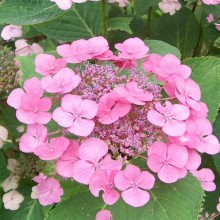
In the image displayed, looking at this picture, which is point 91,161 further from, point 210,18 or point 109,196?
point 210,18

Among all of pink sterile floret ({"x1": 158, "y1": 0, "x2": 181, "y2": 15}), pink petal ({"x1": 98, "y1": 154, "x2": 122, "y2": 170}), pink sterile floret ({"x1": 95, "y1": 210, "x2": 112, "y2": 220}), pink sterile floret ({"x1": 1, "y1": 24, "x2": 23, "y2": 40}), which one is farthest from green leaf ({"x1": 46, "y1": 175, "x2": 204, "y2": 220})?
pink sterile floret ({"x1": 158, "y1": 0, "x2": 181, "y2": 15})

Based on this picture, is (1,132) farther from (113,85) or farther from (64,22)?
(113,85)

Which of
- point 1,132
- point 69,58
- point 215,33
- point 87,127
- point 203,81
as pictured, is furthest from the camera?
point 215,33

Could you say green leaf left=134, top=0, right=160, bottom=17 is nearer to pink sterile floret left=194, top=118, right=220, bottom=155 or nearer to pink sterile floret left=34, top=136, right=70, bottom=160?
pink sterile floret left=194, top=118, right=220, bottom=155

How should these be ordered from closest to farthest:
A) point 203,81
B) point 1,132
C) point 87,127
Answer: point 87,127
point 203,81
point 1,132

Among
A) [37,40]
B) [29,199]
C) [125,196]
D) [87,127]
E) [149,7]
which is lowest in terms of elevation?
[29,199]

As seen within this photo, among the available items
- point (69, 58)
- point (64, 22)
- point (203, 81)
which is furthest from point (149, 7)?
point (69, 58)
